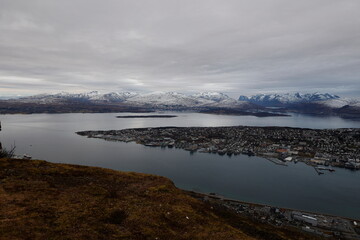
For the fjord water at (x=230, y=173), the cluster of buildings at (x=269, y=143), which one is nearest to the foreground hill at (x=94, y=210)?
the fjord water at (x=230, y=173)

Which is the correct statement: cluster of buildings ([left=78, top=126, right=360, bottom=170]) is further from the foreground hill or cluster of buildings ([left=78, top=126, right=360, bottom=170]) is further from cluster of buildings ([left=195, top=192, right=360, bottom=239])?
the foreground hill

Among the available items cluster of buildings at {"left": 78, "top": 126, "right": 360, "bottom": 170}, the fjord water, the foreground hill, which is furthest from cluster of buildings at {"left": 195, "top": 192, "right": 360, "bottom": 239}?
cluster of buildings at {"left": 78, "top": 126, "right": 360, "bottom": 170}

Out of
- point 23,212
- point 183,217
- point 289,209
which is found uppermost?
point 23,212

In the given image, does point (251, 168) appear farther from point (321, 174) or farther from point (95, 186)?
point (95, 186)

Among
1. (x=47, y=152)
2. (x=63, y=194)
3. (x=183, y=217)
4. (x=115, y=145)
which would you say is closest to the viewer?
(x=183, y=217)

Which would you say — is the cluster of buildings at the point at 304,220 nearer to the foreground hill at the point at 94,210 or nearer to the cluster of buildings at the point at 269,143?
the foreground hill at the point at 94,210

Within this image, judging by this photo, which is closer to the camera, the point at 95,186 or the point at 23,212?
the point at 23,212

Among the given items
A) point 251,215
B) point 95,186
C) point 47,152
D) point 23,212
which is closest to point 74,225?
point 23,212
